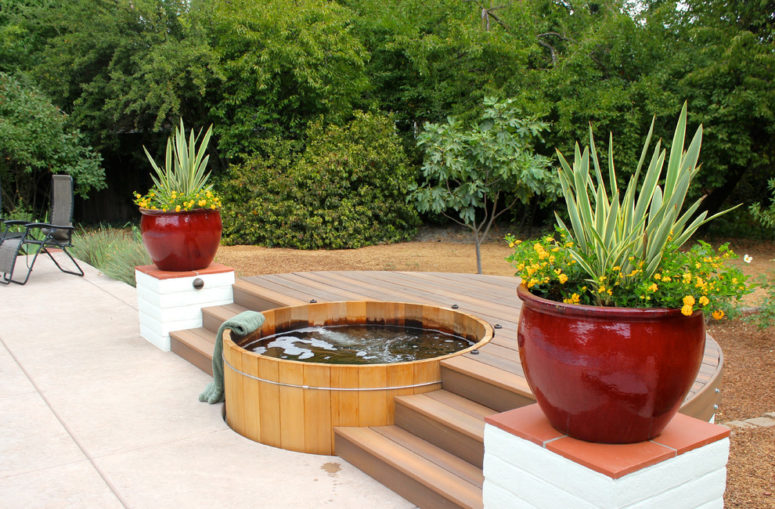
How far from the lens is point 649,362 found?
5.13 feet

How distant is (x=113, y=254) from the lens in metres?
7.20

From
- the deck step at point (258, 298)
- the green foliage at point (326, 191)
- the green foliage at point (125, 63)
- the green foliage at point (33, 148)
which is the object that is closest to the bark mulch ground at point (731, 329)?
the green foliage at point (326, 191)

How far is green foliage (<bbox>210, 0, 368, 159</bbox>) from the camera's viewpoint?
34.5 ft

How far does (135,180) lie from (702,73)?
11.0m

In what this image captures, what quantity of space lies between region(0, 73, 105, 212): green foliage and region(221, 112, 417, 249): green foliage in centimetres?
282

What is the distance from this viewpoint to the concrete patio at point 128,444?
7.97 ft

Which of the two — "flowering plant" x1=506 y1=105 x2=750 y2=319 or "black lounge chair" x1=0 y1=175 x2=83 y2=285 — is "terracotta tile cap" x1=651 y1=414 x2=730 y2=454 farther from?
"black lounge chair" x1=0 y1=175 x2=83 y2=285

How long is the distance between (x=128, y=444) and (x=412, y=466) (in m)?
1.40

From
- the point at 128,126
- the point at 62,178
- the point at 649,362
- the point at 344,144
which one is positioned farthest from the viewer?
the point at 128,126

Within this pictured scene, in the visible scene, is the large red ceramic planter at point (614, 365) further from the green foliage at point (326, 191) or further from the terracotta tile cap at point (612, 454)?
the green foliage at point (326, 191)

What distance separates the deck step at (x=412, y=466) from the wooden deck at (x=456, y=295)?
417mm

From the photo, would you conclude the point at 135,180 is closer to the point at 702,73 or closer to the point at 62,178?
the point at 62,178

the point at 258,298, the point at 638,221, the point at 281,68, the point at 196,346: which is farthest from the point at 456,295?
the point at 281,68

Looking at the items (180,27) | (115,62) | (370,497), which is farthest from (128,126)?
(370,497)
